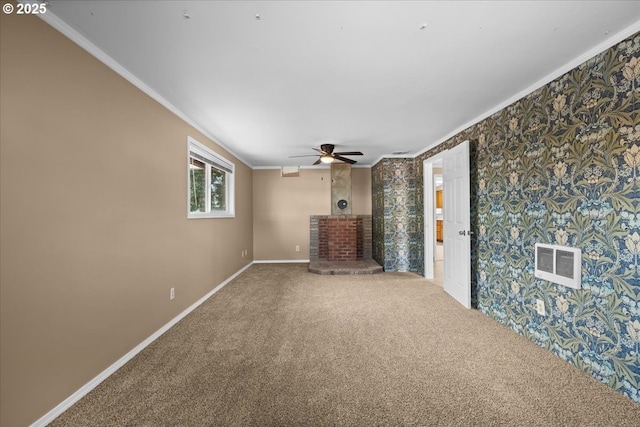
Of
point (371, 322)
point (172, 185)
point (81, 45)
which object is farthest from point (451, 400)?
point (81, 45)

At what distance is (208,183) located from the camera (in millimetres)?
4121

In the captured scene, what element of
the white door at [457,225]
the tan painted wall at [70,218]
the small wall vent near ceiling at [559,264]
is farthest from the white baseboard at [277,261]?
the small wall vent near ceiling at [559,264]

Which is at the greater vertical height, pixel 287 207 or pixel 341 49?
pixel 341 49

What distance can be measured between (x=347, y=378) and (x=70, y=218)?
2070mm

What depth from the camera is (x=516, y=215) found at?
8.63ft

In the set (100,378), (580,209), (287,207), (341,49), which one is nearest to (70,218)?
(100,378)

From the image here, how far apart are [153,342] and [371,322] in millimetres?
2091

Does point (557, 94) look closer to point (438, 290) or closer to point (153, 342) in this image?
point (438, 290)

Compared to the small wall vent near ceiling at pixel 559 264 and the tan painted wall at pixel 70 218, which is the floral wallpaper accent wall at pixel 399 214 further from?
the tan painted wall at pixel 70 218

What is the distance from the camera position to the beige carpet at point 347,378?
1.59 meters

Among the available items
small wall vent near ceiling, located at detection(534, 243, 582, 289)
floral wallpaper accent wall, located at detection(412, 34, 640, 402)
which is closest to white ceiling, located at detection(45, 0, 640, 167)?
floral wallpaper accent wall, located at detection(412, 34, 640, 402)

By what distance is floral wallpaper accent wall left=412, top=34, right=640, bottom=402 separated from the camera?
5.61 feet

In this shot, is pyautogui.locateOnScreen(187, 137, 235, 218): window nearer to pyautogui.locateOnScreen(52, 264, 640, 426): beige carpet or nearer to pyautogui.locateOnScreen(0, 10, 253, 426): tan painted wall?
pyautogui.locateOnScreen(0, 10, 253, 426): tan painted wall

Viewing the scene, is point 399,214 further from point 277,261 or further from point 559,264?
point 559,264
